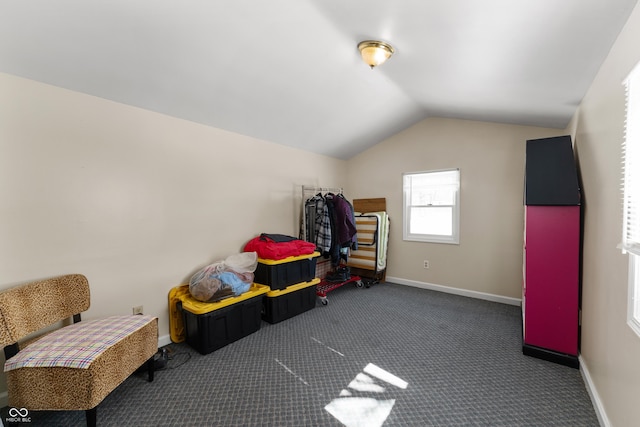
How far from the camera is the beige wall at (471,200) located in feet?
11.5

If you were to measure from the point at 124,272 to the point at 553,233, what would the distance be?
3635 mm

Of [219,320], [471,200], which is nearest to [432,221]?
[471,200]

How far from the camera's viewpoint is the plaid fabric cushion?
147 centimetres

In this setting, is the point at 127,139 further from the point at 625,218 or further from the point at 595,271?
the point at 595,271

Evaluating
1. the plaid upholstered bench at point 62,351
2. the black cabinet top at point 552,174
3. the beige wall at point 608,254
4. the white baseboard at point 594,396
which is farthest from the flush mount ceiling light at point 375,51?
the white baseboard at point 594,396

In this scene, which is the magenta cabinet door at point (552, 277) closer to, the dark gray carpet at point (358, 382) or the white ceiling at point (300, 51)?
the dark gray carpet at point (358, 382)

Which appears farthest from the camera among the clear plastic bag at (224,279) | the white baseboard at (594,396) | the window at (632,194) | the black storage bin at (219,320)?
the clear plastic bag at (224,279)

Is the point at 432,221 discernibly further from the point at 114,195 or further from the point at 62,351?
the point at 62,351

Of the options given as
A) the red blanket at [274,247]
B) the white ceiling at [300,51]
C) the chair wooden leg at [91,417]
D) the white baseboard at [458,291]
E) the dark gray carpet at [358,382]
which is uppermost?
the white ceiling at [300,51]

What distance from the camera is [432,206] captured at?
165 inches

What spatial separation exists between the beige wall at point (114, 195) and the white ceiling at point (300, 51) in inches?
8.1

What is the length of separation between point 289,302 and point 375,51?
2695 millimetres

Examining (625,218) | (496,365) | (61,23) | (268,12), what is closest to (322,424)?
(496,365)

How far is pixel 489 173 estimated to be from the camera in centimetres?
366
